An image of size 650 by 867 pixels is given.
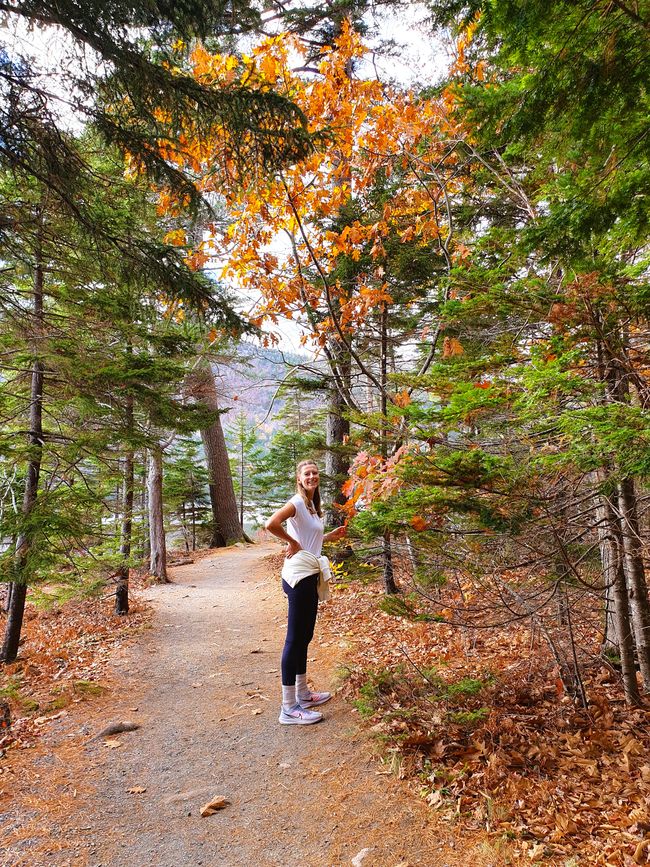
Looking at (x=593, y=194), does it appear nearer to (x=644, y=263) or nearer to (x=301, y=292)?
(x=644, y=263)

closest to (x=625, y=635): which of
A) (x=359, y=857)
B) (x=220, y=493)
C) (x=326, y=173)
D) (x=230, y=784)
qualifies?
(x=359, y=857)

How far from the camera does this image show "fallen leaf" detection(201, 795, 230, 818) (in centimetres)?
344

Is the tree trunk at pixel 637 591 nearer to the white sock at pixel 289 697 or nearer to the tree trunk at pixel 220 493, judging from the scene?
the white sock at pixel 289 697

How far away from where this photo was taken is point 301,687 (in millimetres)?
4859

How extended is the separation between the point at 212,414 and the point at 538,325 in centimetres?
638

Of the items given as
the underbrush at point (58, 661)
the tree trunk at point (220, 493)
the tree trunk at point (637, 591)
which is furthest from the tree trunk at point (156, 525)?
the tree trunk at point (637, 591)

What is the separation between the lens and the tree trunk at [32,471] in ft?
20.1

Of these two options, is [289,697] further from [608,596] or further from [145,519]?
[145,519]

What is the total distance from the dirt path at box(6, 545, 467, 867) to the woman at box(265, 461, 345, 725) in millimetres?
228

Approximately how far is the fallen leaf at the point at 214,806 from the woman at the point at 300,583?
1133 mm

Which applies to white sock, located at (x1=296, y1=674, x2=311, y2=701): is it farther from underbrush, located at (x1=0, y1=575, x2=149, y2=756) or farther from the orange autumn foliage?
the orange autumn foliage

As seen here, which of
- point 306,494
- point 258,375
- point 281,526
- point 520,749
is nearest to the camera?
point 520,749

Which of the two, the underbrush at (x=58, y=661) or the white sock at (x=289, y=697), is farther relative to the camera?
the underbrush at (x=58, y=661)

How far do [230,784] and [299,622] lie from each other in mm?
1295
